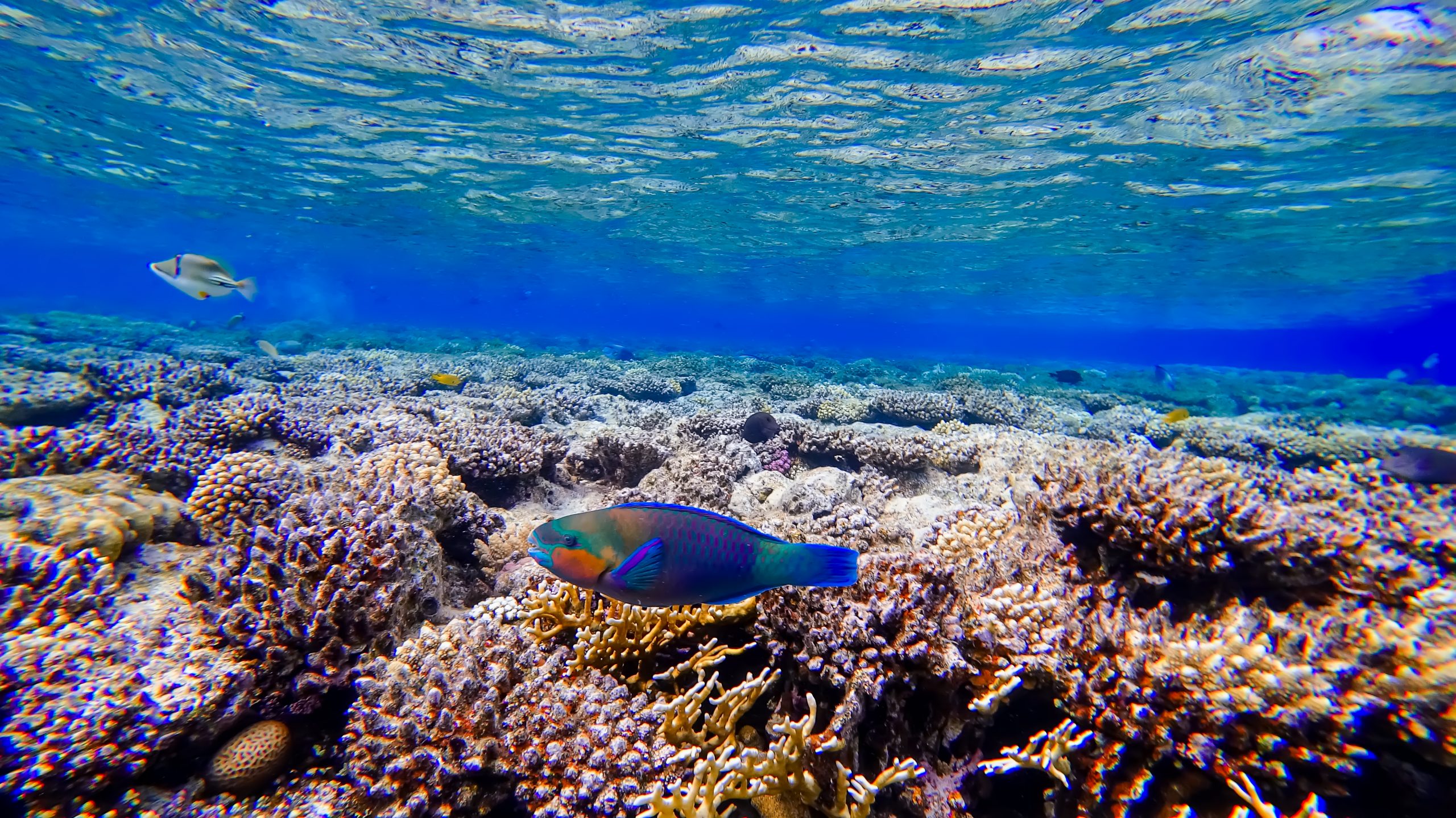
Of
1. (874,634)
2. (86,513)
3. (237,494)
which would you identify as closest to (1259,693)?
(874,634)

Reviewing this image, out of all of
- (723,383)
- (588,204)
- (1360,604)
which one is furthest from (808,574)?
(588,204)

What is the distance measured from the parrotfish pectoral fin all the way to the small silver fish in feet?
26.7

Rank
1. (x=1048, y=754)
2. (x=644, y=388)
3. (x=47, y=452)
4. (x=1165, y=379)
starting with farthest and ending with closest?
(x=1165, y=379), (x=644, y=388), (x=47, y=452), (x=1048, y=754)

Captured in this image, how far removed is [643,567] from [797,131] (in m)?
19.1

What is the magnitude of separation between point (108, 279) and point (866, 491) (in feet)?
794

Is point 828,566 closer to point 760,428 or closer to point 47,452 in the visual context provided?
point 760,428

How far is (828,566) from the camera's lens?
2.02 m

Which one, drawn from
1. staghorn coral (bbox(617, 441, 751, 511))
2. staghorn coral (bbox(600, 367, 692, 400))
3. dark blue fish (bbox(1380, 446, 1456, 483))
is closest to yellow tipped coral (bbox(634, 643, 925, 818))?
staghorn coral (bbox(617, 441, 751, 511))

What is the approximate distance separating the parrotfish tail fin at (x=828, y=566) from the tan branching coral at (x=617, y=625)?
44.9 inches

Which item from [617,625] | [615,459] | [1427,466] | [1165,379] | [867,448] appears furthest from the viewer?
[1165,379]

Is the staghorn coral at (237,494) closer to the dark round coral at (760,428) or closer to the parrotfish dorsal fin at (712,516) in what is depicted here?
the parrotfish dorsal fin at (712,516)

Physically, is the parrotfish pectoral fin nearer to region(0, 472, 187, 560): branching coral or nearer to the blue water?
region(0, 472, 187, 560): branching coral

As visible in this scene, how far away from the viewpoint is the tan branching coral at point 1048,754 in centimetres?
227

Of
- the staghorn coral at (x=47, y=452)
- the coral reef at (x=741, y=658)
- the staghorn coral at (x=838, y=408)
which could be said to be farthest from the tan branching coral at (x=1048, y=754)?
the staghorn coral at (x=838, y=408)
